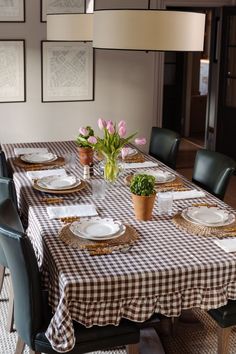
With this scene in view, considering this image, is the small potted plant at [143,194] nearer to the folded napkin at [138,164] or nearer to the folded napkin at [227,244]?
the folded napkin at [227,244]

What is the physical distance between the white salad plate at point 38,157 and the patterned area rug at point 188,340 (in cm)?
103

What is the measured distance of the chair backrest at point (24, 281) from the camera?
7.24 ft

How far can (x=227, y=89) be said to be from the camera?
21.1ft

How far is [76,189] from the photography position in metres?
→ 3.18

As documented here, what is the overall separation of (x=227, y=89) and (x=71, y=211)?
4.07 m

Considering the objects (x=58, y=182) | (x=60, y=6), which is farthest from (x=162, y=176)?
(x=60, y=6)

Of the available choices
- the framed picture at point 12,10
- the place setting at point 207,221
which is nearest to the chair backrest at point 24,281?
the place setting at point 207,221

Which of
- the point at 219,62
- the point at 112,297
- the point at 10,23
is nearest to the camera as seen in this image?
the point at 112,297

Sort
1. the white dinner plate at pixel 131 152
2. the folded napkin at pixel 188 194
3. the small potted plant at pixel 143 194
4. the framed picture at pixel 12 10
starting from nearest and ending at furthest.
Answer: the small potted plant at pixel 143 194 < the folded napkin at pixel 188 194 < the white dinner plate at pixel 131 152 < the framed picture at pixel 12 10

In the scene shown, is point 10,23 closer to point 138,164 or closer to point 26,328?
point 138,164

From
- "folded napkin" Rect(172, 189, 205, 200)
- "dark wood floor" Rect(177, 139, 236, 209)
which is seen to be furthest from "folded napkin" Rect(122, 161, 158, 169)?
"dark wood floor" Rect(177, 139, 236, 209)

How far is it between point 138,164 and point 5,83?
2227 millimetres

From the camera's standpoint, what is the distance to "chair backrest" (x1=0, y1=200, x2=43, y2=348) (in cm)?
221

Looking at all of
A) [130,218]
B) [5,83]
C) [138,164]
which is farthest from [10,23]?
[130,218]
